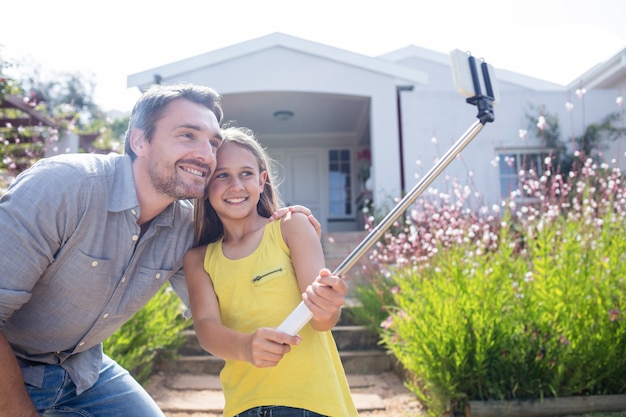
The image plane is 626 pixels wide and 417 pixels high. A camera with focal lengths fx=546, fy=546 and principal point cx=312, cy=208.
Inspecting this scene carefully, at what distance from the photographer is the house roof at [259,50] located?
9.07 metres

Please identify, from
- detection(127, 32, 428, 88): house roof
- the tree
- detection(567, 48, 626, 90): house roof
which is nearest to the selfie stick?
the tree

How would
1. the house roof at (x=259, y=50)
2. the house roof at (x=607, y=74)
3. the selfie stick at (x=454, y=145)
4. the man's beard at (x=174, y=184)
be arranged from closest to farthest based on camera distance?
the selfie stick at (x=454, y=145), the man's beard at (x=174, y=184), the house roof at (x=259, y=50), the house roof at (x=607, y=74)

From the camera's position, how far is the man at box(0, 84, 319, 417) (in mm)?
1743

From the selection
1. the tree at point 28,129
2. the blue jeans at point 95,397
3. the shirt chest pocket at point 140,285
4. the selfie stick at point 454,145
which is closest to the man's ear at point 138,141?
the shirt chest pocket at point 140,285

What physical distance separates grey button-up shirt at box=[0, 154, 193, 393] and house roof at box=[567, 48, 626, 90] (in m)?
9.45

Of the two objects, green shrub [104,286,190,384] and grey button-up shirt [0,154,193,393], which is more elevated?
grey button-up shirt [0,154,193,393]

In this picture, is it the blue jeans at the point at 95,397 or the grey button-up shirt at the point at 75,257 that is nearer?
the grey button-up shirt at the point at 75,257

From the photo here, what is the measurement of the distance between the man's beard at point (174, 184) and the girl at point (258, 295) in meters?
0.06

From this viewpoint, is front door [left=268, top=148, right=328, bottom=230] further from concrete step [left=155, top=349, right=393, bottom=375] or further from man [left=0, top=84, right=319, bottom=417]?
man [left=0, top=84, right=319, bottom=417]

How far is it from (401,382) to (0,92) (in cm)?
505

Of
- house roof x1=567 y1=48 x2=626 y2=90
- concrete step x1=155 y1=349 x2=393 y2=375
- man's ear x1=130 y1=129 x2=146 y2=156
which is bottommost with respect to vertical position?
concrete step x1=155 y1=349 x2=393 y2=375

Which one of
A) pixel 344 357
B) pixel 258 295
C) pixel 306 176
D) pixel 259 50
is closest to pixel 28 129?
pixel 259 50

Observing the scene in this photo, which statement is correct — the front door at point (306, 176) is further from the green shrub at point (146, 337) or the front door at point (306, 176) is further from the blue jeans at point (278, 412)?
the blue jeans at point (278, 412)

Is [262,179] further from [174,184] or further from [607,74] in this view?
Answer: [607,74]
